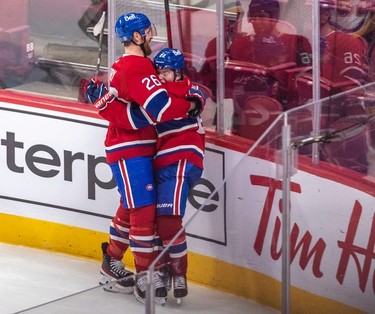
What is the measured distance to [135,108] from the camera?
4.22m

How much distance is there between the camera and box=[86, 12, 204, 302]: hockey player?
13.5 ft

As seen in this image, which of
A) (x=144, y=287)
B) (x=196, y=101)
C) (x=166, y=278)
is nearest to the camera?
(x=144, y=287)

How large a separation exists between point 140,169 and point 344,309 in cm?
115

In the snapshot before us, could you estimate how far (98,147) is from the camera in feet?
15.7

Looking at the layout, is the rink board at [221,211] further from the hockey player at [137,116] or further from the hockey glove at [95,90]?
the hockey glove at [95,90]

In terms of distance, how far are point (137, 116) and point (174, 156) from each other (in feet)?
0.67

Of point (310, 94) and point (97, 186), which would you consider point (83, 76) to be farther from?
point (310, 94)

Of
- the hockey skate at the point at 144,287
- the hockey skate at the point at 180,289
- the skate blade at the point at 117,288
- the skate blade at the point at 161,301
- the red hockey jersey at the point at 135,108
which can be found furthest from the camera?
the red hockey jersey at the point at 135,108

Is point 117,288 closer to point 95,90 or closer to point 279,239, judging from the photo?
point 279,239


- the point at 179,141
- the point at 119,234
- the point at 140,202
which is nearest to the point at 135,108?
the point at 179,141

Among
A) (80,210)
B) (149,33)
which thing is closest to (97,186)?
(80,210)

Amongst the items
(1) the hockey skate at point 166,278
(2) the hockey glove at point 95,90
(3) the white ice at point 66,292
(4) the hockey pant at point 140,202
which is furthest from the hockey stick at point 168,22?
(1) the hockey skate at point 166,278

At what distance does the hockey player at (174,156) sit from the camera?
13.9 feet

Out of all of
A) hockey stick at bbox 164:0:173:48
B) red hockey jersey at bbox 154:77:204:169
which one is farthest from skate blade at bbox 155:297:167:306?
hockey stick at bbox 164:0:173:48
